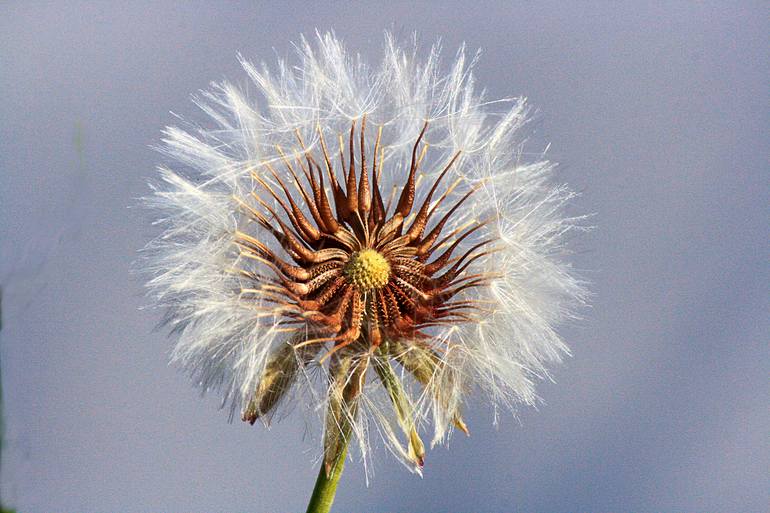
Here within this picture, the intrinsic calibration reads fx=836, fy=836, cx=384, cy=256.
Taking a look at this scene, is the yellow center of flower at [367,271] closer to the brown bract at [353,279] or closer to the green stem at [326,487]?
the brown bract at [353,279]

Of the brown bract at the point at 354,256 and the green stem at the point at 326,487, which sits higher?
the brown bract at the point at 354,256

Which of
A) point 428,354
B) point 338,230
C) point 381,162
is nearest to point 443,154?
point 381,162

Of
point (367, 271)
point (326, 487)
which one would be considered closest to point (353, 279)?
point (367, 271)

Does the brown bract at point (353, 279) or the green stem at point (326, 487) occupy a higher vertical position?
the brown bract at point (353, 279)

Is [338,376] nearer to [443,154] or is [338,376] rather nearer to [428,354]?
[428,354]

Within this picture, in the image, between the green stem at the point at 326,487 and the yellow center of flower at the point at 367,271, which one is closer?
the green stem at the point at 326,487

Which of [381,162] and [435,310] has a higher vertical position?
[381,162]
